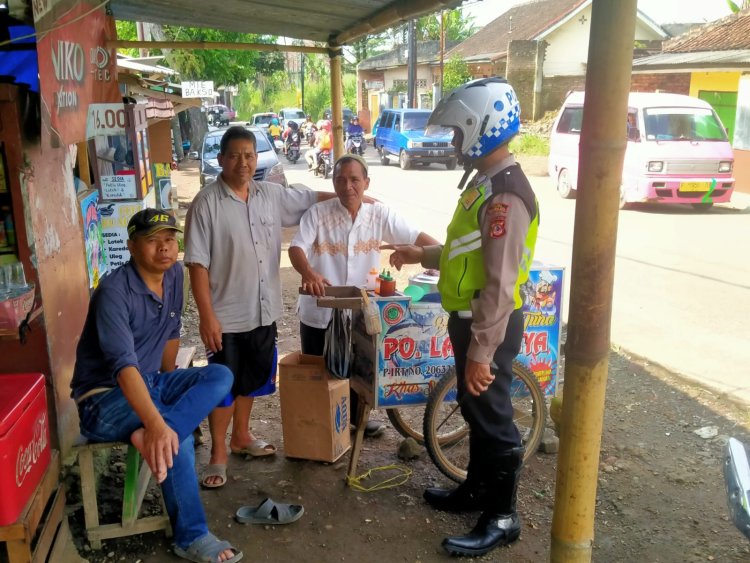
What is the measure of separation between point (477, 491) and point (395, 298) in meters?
1.04

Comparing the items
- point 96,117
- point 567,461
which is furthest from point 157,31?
point 567,461

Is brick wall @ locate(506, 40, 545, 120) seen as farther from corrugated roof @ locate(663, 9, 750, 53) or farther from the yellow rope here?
the yellow rope

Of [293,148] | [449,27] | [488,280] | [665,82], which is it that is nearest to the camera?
[488,280]

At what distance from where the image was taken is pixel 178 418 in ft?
9.68

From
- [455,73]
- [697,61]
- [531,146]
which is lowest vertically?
[531,146]

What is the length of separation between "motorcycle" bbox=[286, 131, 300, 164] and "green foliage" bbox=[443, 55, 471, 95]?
7.18 m

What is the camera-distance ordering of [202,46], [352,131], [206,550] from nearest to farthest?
[206,550] < [202,46] < [352,131]

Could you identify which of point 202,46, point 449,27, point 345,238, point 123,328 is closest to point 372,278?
point 345,238

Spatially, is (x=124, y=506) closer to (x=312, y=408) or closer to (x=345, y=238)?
(x=312, y=408)

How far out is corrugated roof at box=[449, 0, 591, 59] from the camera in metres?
27.2

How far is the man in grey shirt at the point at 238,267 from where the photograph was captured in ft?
11.6

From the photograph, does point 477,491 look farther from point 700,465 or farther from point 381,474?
point 700,465

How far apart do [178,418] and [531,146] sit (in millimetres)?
19379

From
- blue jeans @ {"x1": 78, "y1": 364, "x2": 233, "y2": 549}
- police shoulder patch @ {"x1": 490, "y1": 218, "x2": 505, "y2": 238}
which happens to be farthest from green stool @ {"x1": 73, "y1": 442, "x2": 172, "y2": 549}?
police shoulder patch @ {"x1": 490, "y1": 218, "x2": 505, "y2": 238}
